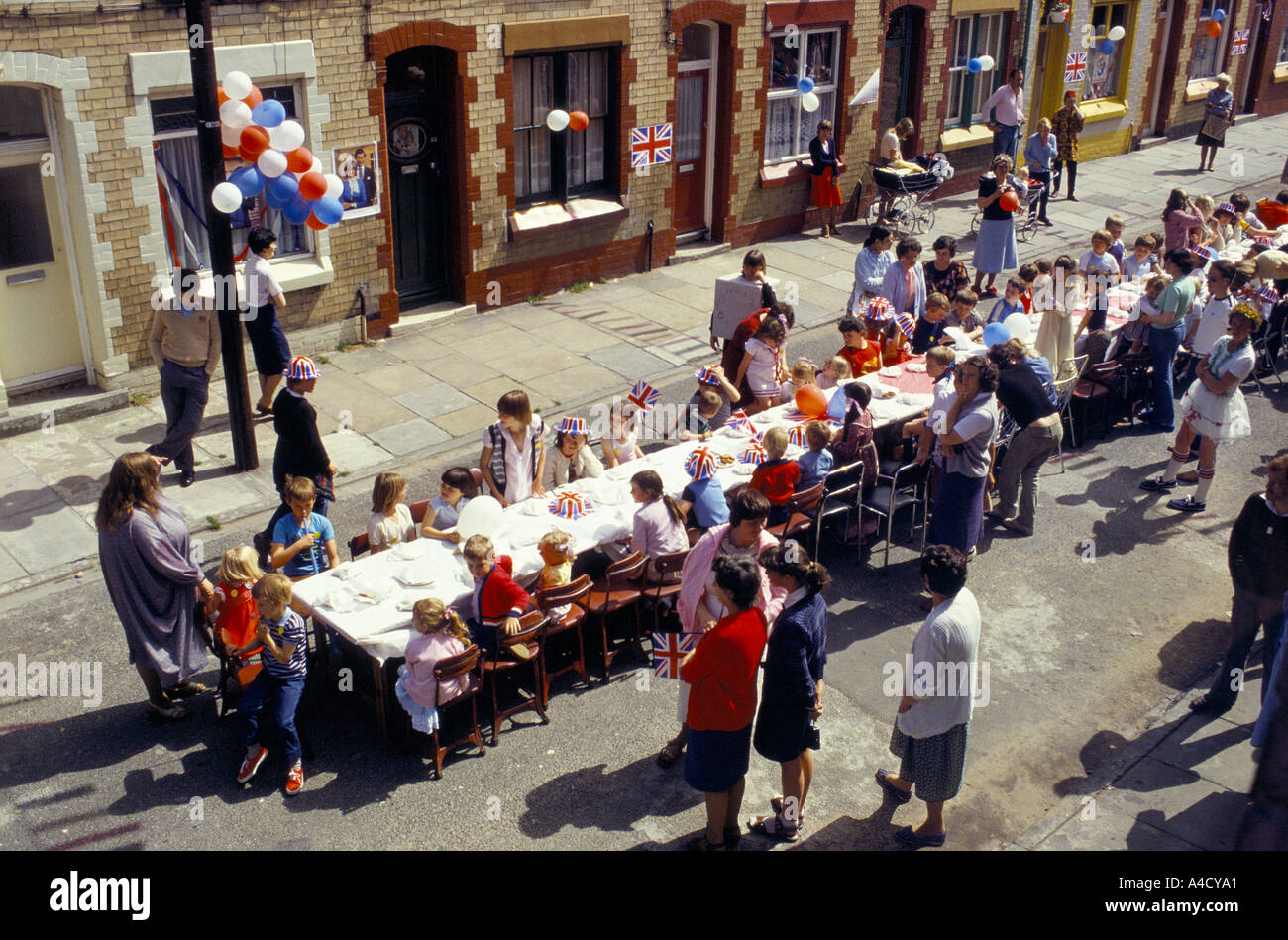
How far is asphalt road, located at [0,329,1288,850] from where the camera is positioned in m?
6.91

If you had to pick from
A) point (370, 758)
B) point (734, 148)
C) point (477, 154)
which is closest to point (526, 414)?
point (370, 758)

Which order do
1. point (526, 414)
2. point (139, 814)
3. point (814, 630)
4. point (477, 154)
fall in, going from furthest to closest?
1. point (477, 154)
2. point (526, 414)
3. point (139, 814)
4. point (814, 630)

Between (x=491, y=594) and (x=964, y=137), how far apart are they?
16384 mm

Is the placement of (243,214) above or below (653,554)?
above

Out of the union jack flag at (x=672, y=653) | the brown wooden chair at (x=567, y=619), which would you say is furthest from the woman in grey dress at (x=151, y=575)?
the union jack flag at (x=672, y=653)

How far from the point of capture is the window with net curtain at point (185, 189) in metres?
12.1

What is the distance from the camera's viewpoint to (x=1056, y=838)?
697cm

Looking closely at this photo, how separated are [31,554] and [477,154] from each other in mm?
7001

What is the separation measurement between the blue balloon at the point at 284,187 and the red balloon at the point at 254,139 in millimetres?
329

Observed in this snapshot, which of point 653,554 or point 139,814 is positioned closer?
point 139,814

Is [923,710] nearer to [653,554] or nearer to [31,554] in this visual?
[653,554]

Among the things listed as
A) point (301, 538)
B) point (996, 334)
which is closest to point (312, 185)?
point (301, 538)

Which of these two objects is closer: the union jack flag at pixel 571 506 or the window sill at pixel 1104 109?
the union jack flag at pixel 571 506

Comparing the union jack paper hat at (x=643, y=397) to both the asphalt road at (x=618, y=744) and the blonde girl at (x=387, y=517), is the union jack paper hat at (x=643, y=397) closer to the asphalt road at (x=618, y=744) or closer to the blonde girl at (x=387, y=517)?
the asphalt road at (x=618, y=744)
